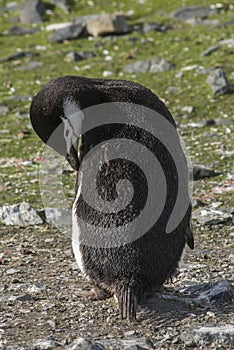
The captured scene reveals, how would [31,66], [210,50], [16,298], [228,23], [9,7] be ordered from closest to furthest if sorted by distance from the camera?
1. [16,298]
2. [210,50]
3. [31,66]
4. [228,23]
5. [9,7]

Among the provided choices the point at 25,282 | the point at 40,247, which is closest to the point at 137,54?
the point at 40,247

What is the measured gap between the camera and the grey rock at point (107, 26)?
1524 cm

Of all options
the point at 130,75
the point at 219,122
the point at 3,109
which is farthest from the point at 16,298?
the point at 130,75

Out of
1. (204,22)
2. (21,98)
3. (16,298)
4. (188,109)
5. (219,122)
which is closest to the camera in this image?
(16,298)

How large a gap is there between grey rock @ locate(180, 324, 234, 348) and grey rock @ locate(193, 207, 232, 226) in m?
2.49

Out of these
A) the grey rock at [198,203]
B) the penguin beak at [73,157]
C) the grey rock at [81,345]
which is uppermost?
the penguin beak at [73,157]

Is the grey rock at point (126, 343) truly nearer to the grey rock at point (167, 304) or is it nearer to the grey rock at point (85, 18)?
the grey rock at point (167, 304)

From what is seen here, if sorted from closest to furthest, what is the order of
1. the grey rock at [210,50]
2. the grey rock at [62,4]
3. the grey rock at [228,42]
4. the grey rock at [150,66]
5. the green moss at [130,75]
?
the green moss at [130,75] → the grey rock at [150,66] → the grey rock at [210,50] → the grey rock at [228,42] → the grey rock at [62,4]

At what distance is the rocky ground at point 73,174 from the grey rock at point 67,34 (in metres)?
0.04

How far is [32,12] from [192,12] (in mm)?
3218

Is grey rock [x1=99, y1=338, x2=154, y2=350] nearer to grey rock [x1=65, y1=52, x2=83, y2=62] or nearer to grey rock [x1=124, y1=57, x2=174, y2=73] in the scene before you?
grey rock [x1=124, y1=57, x2=174, y2=73]

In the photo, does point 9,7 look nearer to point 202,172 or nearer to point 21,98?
point 21,98

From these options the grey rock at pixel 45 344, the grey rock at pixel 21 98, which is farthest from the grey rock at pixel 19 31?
the grey rock at pixel 45 344

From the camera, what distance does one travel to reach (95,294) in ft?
17.8
